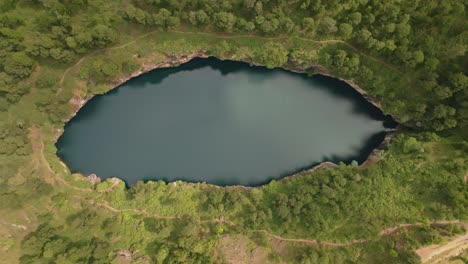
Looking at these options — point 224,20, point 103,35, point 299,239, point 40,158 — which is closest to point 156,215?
point 40,158

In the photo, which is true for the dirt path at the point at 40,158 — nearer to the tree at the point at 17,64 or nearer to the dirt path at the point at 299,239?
the dirt path at the point at 299,239

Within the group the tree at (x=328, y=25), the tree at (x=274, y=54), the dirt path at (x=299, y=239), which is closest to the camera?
the dirt path at (x=299, y=239)

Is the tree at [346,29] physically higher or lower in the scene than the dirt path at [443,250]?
higher

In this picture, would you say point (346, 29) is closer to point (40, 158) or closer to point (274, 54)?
point (274, 54)

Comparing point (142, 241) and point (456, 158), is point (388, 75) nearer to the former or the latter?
point (456, 158)

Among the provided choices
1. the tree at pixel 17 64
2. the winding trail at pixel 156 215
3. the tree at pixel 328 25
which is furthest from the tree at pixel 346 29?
the tree at pixel 17 64

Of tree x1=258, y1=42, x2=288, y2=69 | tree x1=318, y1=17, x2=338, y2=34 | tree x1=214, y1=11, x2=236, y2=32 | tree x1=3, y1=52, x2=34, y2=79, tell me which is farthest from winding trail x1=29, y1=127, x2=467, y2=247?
tree x1=318, y1=17, x2=338, y2=34

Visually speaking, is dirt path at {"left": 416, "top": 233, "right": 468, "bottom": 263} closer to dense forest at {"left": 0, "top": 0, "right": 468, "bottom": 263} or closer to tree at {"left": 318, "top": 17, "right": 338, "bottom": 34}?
dense forest at {"left": 0, "top": 0, "right": 468, "bottom": 263}

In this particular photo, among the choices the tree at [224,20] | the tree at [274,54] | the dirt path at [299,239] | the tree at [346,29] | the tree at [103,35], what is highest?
the tree at [346,29]

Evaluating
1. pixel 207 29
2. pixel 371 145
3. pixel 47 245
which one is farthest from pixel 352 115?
pixel 47 245

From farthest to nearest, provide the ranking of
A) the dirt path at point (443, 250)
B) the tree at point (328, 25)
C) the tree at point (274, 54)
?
1. the tree at point (274, 54)
2. the tree at point (328, 25)
3. the dirt path at point (443, 250)
